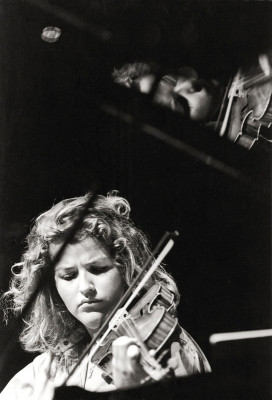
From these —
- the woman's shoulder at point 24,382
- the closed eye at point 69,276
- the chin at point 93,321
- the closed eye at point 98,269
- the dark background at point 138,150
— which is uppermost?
the dark background at point 138,150

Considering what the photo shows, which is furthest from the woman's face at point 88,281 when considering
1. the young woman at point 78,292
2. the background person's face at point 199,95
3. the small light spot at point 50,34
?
the small light spot at point 50,34

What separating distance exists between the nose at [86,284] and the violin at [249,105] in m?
1.06

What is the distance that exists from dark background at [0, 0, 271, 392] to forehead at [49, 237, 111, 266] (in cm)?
23

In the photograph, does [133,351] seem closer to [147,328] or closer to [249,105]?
[147,328]

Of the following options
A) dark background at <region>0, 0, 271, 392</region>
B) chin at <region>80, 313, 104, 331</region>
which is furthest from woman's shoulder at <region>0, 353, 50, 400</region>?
chin at <region>80, 313, 104, 331</region>

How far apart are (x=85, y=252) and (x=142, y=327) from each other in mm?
496

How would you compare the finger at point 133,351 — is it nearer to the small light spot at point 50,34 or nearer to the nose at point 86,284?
the nose at point 86,284

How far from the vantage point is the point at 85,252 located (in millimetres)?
3191

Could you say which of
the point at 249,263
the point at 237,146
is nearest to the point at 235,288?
the point at 249,263

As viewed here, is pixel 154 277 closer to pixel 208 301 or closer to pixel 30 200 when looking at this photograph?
pixel 208 301

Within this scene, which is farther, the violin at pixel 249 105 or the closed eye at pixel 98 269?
the violin at pixel 249 105

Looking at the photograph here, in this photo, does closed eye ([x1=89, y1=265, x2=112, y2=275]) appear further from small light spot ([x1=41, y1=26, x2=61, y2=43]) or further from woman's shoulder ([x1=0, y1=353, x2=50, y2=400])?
small light spot ([x1=41, y1=26, x2=61, y2=43])

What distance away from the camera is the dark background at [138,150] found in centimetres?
327

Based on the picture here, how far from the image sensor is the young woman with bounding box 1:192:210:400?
3094mm
